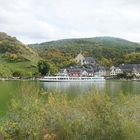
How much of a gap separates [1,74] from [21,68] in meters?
16.7

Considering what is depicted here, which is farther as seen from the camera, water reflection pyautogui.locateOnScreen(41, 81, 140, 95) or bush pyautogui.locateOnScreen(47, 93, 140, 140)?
water reflection pyautogui.locateOnScreen(41, 81, 140, 95)

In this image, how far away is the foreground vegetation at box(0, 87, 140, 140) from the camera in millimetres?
23375

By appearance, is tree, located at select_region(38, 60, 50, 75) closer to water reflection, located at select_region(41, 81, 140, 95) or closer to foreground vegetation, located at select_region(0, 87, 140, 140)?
water reflection, located at select_region(41, 81, 140, 95)

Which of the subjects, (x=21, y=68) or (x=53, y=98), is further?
(x=21, y=68)

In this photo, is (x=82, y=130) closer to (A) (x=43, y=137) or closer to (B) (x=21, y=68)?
(A) (x=43, y=137)

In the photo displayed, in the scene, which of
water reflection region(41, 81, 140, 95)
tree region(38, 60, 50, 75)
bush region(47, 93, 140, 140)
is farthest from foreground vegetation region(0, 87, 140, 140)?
tree region(38, 60, 50, 75)

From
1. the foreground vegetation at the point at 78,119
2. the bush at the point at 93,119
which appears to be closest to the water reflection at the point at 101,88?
the foreground vegetation at the point at 78,119

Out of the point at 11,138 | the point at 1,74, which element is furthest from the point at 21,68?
the point at 11,138

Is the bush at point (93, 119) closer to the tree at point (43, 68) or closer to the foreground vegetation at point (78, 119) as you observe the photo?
the foreground vegetation at point (78, 119)

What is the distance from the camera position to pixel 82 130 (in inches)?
939

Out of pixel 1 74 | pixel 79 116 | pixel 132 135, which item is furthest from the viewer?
pixel 1 74

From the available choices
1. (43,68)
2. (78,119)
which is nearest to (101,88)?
(78,119)

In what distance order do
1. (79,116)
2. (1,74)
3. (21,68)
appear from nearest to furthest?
(79,116)
(1,74)
(21,68)

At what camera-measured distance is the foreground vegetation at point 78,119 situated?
76.7ft
